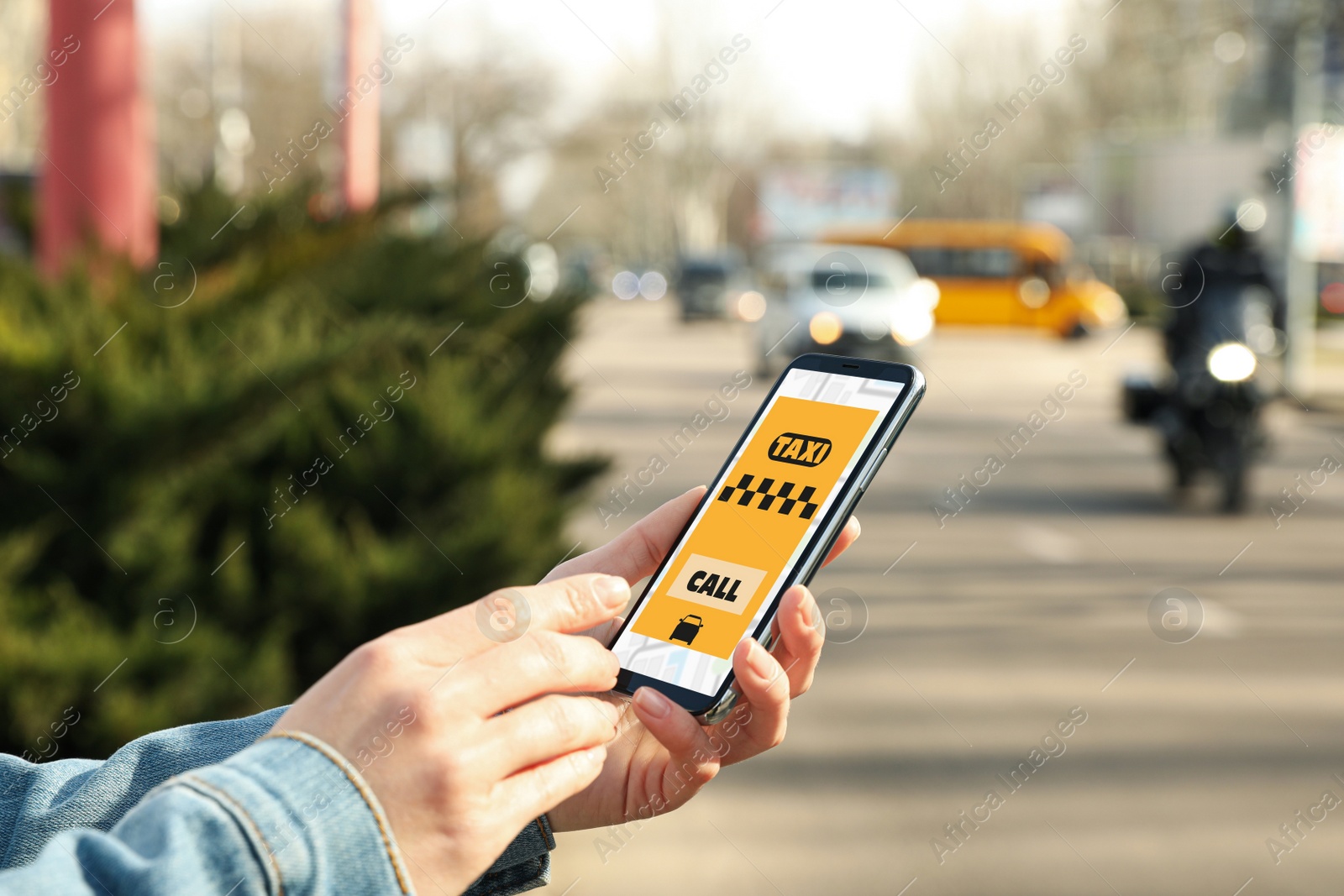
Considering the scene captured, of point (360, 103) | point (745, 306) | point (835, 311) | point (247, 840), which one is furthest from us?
point (745, 306)

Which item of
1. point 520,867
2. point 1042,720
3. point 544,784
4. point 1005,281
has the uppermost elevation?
point 544,784

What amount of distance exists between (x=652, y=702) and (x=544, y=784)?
267 mm

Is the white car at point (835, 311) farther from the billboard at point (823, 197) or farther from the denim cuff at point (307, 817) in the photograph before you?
the billboard at point (823, 197)

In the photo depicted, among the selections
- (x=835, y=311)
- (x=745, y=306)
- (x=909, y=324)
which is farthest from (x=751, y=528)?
(x=745, y=306)

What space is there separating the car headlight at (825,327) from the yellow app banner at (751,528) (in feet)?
58.9

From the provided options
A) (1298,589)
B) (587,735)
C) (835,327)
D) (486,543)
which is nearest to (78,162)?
(486,543)

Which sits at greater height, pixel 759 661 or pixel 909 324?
pixel 759 661

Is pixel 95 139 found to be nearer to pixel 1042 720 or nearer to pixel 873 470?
pixel 873 470

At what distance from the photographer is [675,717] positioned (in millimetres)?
1384

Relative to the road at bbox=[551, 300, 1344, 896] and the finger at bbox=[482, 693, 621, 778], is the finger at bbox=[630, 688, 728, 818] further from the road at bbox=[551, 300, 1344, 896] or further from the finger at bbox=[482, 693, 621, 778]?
the road at bbox=[551, 300, 1344, 896]

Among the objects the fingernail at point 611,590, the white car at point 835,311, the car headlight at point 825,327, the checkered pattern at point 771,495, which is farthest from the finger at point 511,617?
the car headlight at point 825,327

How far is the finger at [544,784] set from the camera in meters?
1.09

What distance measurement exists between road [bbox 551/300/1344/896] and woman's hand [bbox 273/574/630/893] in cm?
290

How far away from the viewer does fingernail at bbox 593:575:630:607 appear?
1.21m
